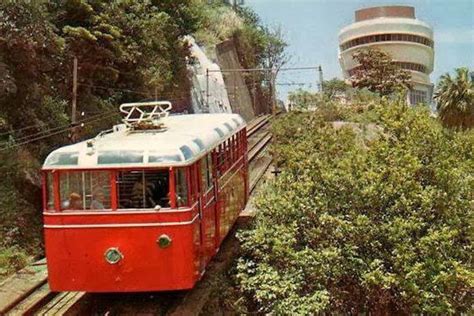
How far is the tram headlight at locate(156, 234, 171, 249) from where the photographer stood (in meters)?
9.57

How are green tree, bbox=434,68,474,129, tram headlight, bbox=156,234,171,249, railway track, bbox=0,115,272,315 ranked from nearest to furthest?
tram headlight, bbox=156,234,171,249
railway track, bbox=0,115,272,315
green tree, bbox=434,68,474,129

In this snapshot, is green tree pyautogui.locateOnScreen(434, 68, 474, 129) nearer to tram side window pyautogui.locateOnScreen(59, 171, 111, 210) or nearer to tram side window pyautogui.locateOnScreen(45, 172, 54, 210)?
tram side window pyautogui.locateOnScreen(59, 171, 111, 210)

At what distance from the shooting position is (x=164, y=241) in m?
9.58

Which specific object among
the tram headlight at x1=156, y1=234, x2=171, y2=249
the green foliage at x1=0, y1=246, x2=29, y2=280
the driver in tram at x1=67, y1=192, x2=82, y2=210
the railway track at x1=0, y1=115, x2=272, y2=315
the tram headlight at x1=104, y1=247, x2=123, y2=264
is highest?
the driver in tram at x1=67, y1=192, x2=82, y2=210

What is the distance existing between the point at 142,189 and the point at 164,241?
84 centimetres

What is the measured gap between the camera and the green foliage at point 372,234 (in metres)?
11.0

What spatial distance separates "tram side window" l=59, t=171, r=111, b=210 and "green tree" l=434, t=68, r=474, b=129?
875 inches

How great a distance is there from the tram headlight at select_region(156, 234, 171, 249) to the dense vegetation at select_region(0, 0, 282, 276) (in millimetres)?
4692

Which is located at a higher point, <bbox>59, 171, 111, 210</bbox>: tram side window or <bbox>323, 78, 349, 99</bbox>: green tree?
<bbox>323, 78, 349, 99</bbox>: green tree

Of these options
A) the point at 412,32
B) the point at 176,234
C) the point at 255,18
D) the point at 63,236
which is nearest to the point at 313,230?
the point at 176,234

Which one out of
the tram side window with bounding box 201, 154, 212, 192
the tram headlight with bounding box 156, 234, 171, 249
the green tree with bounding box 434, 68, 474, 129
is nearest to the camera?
the tram headlight with bounding box 156, 234, 171, 249

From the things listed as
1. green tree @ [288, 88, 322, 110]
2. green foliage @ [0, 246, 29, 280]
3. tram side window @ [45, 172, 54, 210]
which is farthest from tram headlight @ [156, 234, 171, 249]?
green tree @ [288, 88, 322, 110]

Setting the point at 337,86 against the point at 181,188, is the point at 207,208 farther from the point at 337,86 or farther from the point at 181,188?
the point at 337,86

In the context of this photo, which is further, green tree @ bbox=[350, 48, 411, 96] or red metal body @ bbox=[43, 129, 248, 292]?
green tree @ bbox=[350, 48, 411, 96]
